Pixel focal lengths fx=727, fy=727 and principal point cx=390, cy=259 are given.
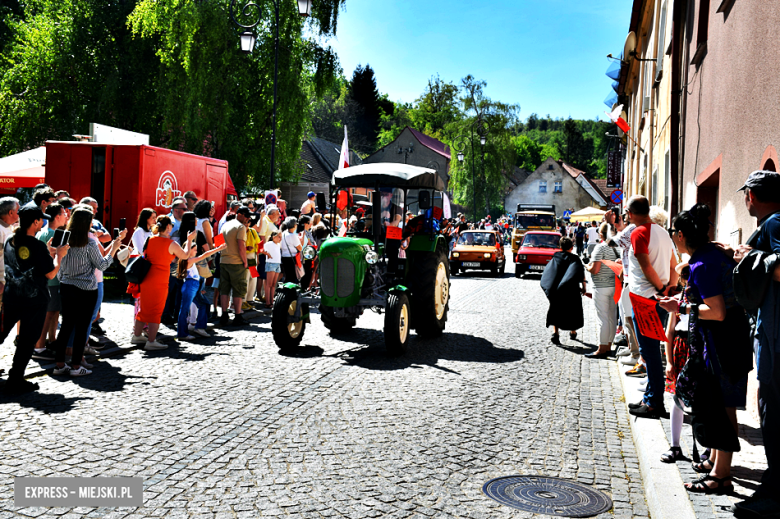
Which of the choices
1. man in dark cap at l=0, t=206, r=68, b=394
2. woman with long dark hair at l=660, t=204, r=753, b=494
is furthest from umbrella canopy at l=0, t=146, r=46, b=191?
woman with long dark hair at l=660, t=204, r=753, b=494

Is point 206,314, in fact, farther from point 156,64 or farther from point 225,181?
point 156,64

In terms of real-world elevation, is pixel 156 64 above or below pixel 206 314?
above

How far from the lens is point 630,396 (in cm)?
739

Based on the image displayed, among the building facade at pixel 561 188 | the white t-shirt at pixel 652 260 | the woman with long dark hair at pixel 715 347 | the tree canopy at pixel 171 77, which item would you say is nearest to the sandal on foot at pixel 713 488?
the woman with long dark hair at pixel 715 347

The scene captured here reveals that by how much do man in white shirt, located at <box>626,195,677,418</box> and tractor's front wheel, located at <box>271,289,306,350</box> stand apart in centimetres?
453

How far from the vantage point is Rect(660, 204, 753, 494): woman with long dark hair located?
454 centimetres

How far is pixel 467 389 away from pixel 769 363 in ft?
12.6

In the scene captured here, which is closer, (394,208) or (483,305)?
(394,208)

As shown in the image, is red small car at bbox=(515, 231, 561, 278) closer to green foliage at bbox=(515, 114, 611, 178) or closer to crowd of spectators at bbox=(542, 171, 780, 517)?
crowd of spectators at bbox=(542, 171, 780, 517)

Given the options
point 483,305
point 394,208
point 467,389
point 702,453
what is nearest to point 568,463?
point 702,453

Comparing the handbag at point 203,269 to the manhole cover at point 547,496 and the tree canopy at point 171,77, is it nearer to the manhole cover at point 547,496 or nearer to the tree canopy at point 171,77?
the manhole cover at point 547,496

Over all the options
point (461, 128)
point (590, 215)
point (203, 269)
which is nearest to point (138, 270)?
point (203, 269)

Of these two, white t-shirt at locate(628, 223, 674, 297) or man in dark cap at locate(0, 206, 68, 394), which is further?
man in dark cap at locate(0, 206, 68, 394)

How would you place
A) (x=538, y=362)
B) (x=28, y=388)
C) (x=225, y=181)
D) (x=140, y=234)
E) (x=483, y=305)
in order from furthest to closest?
(x=225, y=181)
(x=483, y=305)
(x=140, y=234)
(x=538, y=362)
(x=28, y=388)
